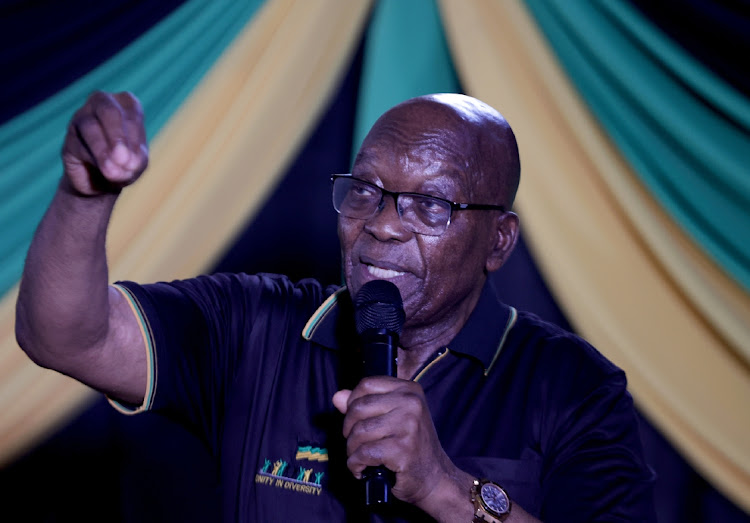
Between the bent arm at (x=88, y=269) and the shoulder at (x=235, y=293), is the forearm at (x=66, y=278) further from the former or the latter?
the shoulder at (x=235, y=293)

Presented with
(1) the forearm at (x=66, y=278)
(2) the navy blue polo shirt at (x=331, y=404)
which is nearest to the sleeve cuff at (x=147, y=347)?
(2) the navy blue polo shirt at (x=331, y=404)

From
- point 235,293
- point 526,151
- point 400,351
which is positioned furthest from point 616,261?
point 235,293

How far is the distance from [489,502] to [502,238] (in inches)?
28.8

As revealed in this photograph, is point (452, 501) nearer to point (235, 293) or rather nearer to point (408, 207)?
point (408, 207)

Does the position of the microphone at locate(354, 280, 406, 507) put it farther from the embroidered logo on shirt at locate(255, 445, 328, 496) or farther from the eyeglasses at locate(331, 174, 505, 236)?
the embroidered logo on shirt at locate(255, 445, 328, 496)

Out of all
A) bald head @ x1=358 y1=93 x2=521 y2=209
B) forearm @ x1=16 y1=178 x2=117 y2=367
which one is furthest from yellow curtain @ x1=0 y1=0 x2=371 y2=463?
forearm @ x1=16 y1=178 x2=117 y2=367

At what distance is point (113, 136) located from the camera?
100cm

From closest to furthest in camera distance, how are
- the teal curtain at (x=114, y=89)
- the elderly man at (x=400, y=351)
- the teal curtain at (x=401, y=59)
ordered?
the elderly man at (x=400, y=351), the teal curtain at (x=114, y=89), the teal curtain at (x=401, y=59)

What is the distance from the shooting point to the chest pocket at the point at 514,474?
1.47 metres

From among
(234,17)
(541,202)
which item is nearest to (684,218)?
(541,202)

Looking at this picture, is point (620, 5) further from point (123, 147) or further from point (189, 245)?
point (123, 147)

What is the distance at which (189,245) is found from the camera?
2279 mm

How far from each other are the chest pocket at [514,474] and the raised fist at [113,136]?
2.85ft

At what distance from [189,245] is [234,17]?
0.74 metres
